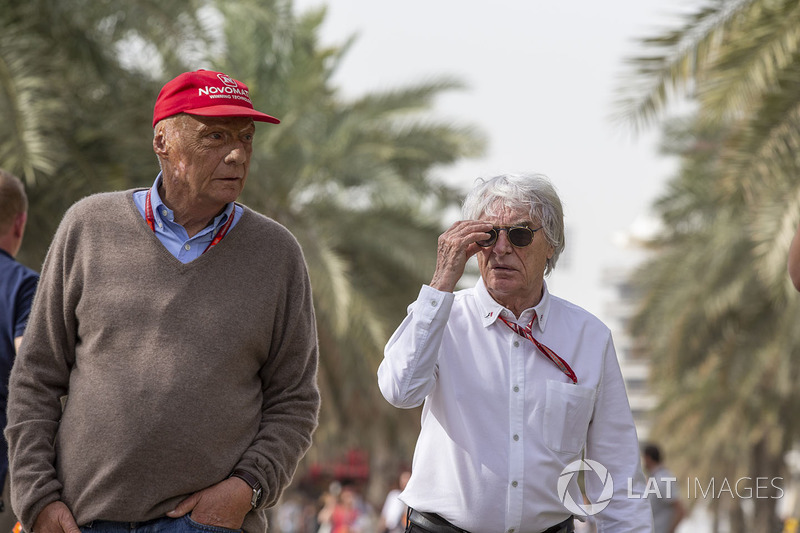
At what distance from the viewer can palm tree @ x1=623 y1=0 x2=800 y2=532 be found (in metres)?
9.70

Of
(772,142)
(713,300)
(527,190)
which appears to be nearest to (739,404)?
(713,300)

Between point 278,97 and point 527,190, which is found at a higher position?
point 278,97

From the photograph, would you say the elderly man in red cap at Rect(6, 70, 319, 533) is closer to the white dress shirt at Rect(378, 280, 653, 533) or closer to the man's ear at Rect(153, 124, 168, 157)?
the man's ear at Rect(153, 124, 168, 157)

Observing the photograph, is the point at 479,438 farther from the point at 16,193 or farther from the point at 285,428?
the point at 16,193

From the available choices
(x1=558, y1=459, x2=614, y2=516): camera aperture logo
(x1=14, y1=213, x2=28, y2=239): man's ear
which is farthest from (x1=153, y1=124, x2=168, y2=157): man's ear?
(x1=558, y1=459, x2=614, y2=516): camera aperture logo

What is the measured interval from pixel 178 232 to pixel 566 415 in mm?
1401

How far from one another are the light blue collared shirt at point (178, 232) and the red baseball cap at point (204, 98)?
0.29 meters

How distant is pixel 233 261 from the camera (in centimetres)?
349

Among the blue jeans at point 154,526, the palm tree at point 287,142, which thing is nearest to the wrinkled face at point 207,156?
the blue jeans at point 154,526

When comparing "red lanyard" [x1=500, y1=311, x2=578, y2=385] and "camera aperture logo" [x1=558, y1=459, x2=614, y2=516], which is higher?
"red lanyard" [x1=500, y1=311, x2=578, y2=385]

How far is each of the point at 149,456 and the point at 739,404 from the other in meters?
22.1

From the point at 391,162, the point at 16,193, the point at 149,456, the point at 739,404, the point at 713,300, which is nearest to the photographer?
the point at 149,456

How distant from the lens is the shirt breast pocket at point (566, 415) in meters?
3.66

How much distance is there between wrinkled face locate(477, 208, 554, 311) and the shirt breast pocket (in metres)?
0.34
